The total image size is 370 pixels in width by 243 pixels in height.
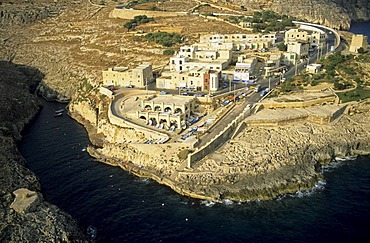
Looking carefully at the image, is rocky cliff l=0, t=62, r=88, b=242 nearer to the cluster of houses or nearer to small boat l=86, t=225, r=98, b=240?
small boat l=86, t=225, r=98, b=240

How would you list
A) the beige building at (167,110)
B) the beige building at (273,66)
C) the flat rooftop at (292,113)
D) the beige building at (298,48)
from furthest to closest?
the beige building at (298,48)
the beige building at (273,66)
the beige building at (167,110)
the flat rooftop at (292,113)

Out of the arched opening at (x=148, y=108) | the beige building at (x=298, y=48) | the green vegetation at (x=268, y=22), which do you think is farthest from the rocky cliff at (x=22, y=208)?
the green vegetation at (x=268, y=22)

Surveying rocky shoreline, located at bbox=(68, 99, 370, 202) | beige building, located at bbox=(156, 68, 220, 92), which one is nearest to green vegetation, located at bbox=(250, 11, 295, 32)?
beige building, located at bbox=(156, 68, 220, 92)

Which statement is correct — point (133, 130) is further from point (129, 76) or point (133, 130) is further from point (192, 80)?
point (129, 76)

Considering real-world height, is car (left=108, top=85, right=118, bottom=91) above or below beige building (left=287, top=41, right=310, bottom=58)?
below

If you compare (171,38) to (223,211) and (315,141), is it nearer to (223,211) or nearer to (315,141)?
(315,141)

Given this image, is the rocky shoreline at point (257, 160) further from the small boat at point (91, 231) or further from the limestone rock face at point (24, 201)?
the limestone rock face at point (24, 201)

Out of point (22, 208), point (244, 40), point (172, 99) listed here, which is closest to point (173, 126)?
point (172, 99)

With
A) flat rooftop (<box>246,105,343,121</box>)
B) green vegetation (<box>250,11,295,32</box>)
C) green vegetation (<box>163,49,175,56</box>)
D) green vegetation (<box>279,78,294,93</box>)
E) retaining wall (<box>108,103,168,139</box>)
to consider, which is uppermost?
green vegetation (<box>250,11,295,32</box>)

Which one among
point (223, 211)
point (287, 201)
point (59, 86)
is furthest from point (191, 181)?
point (59, 86)
